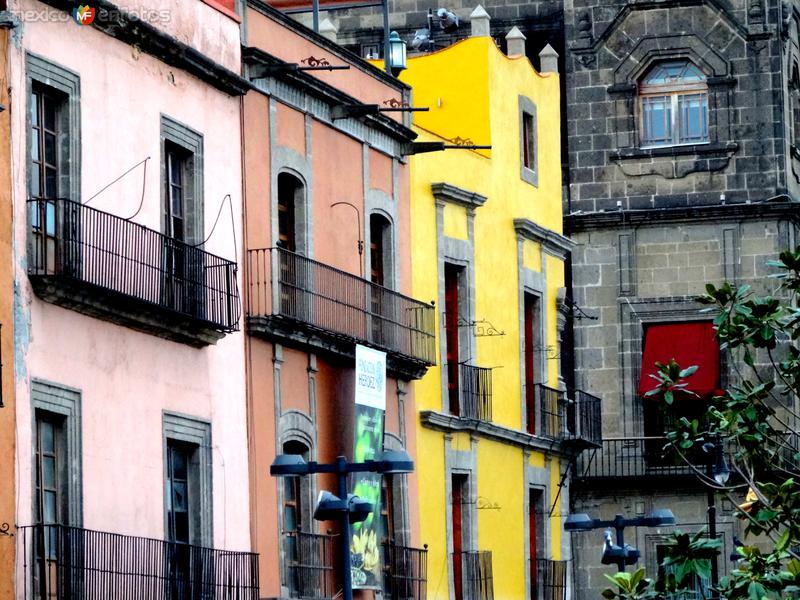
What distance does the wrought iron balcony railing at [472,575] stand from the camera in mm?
40281

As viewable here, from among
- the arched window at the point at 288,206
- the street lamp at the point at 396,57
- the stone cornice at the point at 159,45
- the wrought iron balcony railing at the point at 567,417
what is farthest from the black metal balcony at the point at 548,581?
the stone cornice at the point at 159,45

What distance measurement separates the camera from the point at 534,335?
4422 centimetres

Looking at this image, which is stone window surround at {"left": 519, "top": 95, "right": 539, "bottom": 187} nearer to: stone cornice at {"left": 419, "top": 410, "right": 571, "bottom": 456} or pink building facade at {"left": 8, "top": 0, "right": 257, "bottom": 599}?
stone cornice at {"left": 419, "top": 410, "right": 571, "bottom": 456}

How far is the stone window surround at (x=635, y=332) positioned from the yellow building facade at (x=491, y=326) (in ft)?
22.4

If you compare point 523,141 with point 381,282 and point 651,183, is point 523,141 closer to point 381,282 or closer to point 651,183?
point 381,282

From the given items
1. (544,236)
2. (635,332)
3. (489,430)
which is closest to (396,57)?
(544,236)

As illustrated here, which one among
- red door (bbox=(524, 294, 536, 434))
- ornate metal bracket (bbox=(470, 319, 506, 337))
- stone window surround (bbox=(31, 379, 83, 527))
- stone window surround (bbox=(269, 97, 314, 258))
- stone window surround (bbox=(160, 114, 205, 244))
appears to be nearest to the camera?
stone window surround (bbox=(31, 379, 83, 527))

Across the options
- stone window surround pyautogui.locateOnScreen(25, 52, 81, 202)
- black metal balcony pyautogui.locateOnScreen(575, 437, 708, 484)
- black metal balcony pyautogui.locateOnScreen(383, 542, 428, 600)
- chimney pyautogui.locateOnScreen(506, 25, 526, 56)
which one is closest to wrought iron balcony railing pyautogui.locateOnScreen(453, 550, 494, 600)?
black metal balcony pyautogui.locateOnScreen(383, 542, 428, 600)

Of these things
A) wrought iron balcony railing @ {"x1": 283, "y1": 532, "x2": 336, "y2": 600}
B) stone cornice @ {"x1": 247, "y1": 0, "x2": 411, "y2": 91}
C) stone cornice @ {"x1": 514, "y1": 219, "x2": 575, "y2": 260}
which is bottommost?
wrought iron balcony railing @ {"x1": 283, "y1": 532, "x2": 336, "y2": 600}

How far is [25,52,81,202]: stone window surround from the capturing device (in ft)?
95.7

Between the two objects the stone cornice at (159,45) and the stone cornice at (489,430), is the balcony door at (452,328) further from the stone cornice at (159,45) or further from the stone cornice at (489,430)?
the stone cornice at (159,45)

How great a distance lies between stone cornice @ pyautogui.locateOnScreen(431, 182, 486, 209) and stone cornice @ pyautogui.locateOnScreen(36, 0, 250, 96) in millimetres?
6632

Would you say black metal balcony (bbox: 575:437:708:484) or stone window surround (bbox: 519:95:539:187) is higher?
stone window surround (bbox: 519:95:539:187)

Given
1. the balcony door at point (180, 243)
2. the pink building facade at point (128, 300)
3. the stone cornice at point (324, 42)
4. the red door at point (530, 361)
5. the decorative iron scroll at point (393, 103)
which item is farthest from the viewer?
the red door at point (530, 361)
